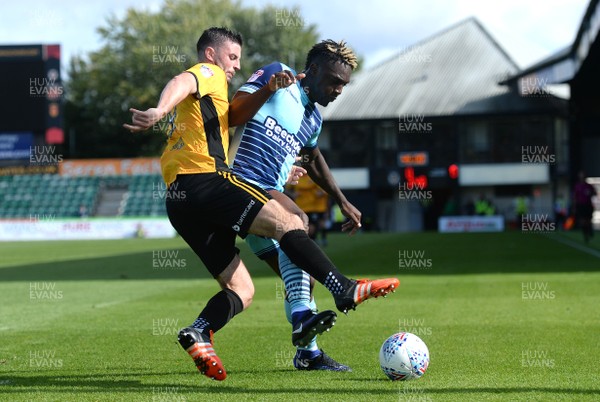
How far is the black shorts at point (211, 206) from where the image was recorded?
18.5 feet

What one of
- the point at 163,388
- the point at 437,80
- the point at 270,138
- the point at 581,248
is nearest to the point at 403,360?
the point at 163,388

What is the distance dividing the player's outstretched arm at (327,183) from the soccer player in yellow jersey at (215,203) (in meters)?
1.08

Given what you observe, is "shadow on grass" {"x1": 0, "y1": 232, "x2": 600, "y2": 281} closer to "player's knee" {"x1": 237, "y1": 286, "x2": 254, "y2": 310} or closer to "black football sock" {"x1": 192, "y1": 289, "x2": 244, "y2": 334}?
"player's knee" {"x1": 237, "y1": 286, "x2": 254, "y2": 310}

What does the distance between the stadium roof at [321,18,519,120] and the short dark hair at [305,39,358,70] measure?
48357mm

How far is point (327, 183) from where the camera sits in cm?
709

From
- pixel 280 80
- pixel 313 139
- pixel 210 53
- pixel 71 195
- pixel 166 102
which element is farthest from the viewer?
pixel 71 195

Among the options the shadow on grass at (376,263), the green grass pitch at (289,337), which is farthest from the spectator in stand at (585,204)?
the green grass pitch at (289,337)

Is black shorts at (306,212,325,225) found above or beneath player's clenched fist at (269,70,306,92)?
beneath

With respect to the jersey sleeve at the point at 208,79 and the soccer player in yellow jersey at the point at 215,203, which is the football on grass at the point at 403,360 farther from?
the jersey sleeve at the point at 208,79

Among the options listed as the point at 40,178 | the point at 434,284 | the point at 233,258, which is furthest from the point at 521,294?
the point at 40,178

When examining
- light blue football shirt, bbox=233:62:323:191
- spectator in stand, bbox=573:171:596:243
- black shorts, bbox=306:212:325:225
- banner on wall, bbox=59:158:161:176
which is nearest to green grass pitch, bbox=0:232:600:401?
light blue football shirt, bbox=233:62:323:191

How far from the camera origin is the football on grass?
6.06 m

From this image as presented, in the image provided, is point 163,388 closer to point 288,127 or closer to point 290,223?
point 290,223

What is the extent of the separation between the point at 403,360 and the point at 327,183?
1614 millimetres
